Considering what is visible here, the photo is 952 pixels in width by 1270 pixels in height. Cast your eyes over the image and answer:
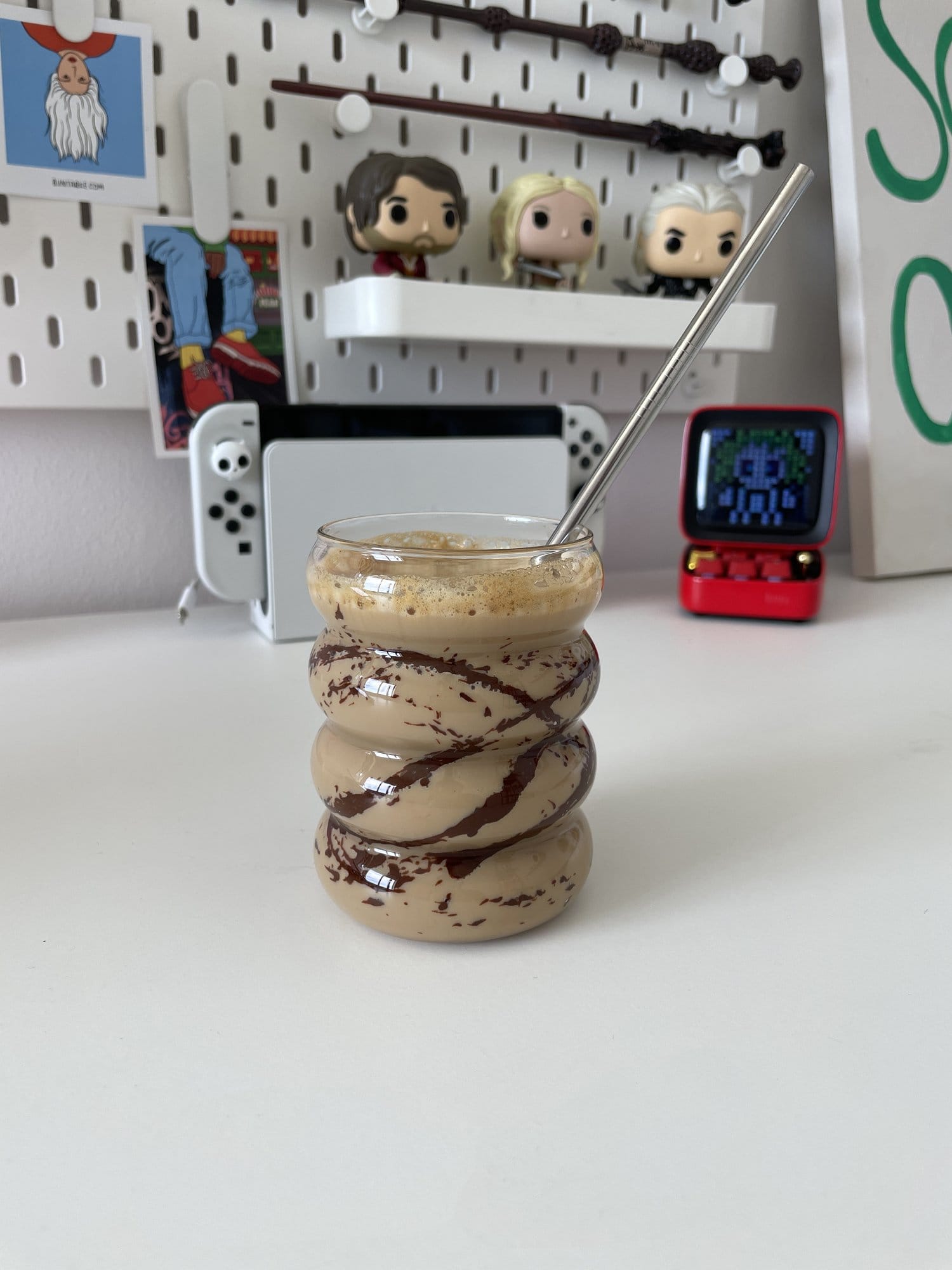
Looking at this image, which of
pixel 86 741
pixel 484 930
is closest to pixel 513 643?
pixel 484 930

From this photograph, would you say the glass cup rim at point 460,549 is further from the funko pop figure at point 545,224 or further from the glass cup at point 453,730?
the funko pop figure at point 545,224

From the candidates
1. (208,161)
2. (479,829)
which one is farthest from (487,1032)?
(208,161)

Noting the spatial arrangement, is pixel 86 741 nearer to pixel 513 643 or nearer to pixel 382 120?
pixel 513 643

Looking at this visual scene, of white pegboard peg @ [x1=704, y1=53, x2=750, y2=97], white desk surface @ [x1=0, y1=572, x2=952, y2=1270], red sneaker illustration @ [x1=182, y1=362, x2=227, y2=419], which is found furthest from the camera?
white pegboard peg @ [x1=704, y1=53, x2=750, y2=97]

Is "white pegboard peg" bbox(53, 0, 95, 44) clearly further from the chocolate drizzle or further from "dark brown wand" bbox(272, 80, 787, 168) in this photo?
the chocolate drizzle

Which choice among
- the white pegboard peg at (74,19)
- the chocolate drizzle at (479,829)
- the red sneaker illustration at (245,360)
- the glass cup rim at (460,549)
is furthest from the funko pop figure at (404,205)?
the chocolate drizzle at (479,829)

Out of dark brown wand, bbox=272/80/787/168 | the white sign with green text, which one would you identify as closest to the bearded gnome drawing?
dark brown wand, bbox=272/80/787/168
